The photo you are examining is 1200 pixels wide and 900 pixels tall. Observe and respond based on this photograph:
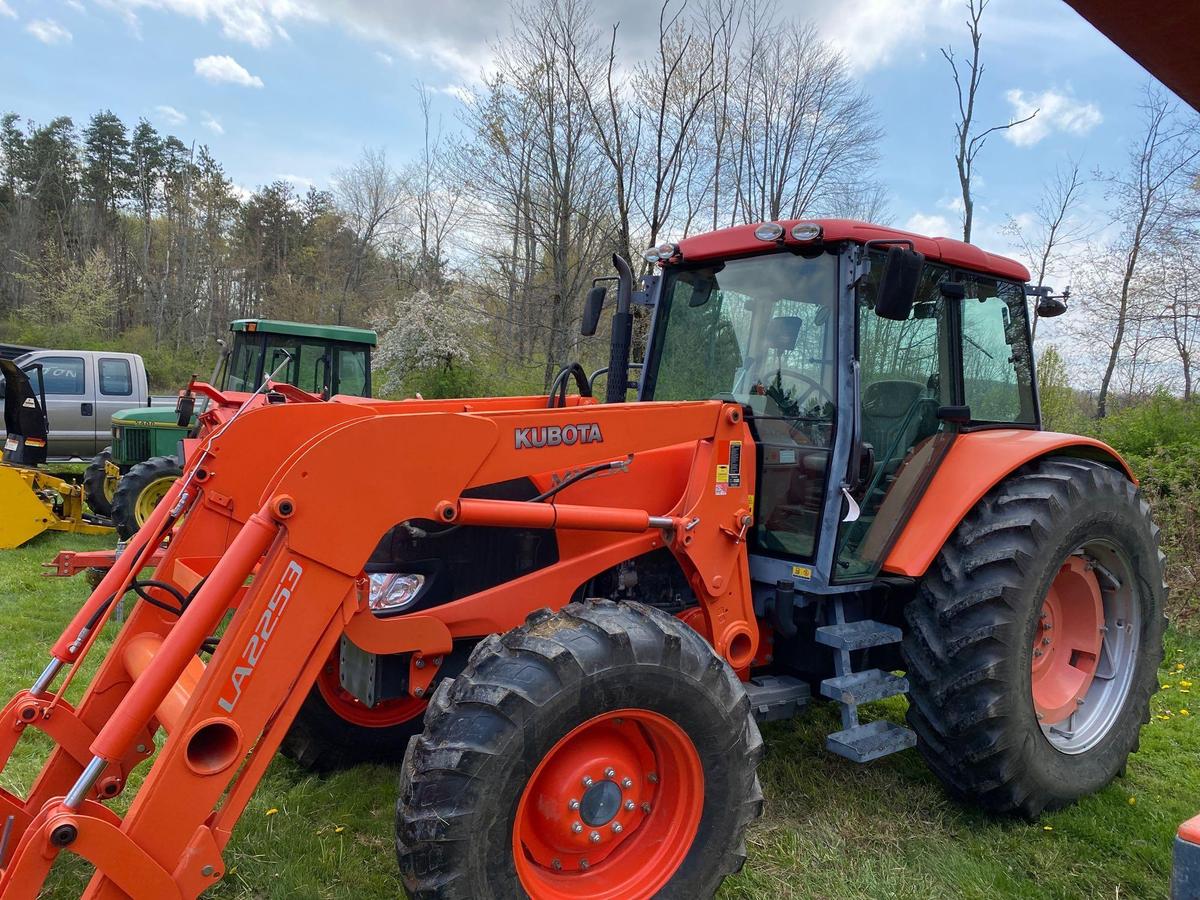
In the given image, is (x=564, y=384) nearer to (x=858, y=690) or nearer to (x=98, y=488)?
(x=858, y=690)

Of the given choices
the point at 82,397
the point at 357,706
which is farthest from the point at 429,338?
the point at 357,706

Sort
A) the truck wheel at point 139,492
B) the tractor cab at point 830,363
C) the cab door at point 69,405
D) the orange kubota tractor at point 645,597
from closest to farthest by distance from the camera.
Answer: the orange kubota tractor at point 645,597 < the tractor cab at point 830,363 < the truck wheel at point 139,492 < the cab door at point 69,405

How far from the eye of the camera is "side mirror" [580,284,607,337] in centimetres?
413

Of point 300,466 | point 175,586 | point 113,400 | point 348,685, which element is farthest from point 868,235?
point 113,400

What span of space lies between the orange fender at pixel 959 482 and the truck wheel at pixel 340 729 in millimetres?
2316

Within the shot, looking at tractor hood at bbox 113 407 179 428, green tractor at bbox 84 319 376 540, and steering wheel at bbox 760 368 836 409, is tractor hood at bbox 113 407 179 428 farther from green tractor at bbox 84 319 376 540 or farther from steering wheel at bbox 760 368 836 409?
steering wheel at bbox 760 368 836 409

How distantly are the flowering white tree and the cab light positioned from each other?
14.9 meters

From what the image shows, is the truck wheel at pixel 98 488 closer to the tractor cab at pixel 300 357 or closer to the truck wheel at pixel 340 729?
the tractor cab at pixel 300 357

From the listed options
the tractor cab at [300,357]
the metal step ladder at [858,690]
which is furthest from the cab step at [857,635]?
the tractor cab at [300,357]

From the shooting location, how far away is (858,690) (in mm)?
3197

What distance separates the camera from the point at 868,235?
3.37m

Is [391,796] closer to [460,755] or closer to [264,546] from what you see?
[460,755]

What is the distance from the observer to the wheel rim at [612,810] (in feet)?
8.11

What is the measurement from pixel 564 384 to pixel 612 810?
1.72 meters
